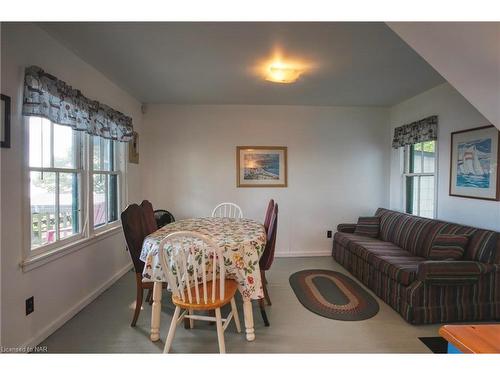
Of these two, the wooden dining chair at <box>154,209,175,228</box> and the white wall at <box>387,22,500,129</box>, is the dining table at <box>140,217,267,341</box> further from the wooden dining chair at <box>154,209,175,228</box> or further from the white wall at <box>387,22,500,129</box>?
the wooden dining chair at <box>154,209,175,228</box>

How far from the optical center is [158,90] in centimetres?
363

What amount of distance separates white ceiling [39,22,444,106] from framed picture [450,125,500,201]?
2.54 ft

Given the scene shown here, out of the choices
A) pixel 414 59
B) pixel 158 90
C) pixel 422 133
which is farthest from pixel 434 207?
pixel 158 90

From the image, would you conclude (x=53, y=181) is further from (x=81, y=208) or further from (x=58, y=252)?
(x=58, y=252)

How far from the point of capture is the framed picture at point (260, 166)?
4355mm

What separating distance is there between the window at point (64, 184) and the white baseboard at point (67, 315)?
23.5 inches

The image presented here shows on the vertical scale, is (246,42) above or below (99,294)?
above

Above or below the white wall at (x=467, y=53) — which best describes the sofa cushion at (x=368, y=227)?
below

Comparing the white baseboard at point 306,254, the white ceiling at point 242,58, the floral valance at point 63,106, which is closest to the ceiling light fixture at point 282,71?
the white ceiling at point 242,58

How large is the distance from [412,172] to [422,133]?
2.34ft

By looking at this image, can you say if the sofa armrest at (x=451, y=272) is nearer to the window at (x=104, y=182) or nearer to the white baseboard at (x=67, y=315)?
the white baseboard at (x=67, y=315)

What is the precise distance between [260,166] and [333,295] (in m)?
2.19

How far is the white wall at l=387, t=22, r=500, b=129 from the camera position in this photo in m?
1.31

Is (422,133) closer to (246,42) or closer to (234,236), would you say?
(246,42)
